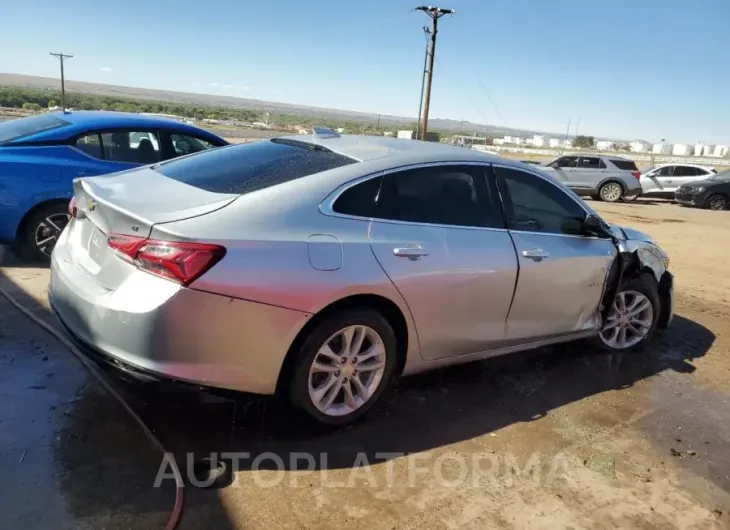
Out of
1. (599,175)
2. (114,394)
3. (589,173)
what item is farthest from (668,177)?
(114,394)

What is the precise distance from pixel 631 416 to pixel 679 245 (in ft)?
24.9

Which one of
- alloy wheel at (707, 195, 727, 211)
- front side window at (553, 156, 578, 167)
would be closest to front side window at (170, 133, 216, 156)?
front side window at (553, 156, 578, 167)

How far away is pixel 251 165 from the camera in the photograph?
3.50 m

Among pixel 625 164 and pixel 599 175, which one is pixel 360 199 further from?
pixel 625 164

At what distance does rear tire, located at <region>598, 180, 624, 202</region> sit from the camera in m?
19.9

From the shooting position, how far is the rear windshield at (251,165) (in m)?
3.22

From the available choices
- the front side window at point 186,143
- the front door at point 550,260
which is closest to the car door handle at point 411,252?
the front door at point 550,260

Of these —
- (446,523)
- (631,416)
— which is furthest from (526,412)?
(446,523)

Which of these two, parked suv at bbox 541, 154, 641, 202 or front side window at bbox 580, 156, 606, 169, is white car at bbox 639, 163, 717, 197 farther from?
front side window at bbox 580, 156, 606, 169

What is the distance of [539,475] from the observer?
3.09 m

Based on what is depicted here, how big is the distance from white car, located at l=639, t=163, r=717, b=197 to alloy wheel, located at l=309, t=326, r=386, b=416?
67.4 ft

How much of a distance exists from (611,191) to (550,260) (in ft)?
57.8
